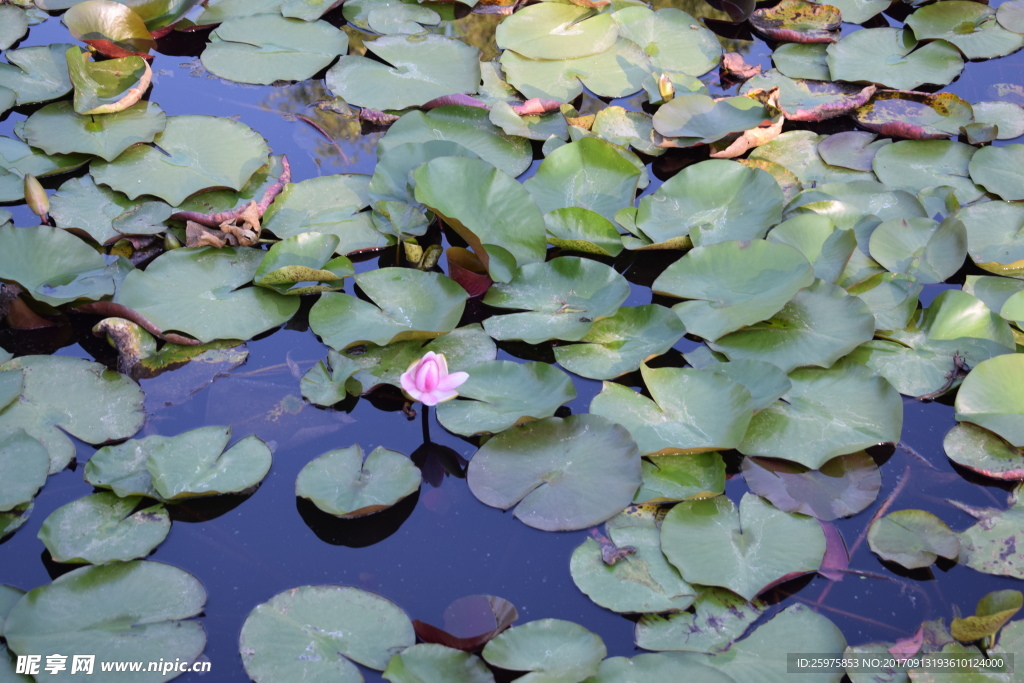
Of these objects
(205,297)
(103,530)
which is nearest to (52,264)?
(205,297)

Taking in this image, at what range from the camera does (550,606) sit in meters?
1.44

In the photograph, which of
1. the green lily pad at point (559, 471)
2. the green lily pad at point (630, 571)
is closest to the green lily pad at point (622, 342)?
the green lily pad at point (559, 471)

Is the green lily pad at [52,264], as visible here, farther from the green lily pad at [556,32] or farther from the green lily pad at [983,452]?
the green lily pad at [983,452]

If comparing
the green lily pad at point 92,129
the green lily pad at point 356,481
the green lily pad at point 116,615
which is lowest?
the green lily pad at point 116,615

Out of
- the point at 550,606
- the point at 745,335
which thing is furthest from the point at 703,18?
the point at 550,606

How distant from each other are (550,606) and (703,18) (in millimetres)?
2580

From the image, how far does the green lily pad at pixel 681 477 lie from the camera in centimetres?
155

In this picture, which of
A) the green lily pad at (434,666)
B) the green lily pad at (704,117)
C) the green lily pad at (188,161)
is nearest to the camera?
the green lily pad at (434,666)

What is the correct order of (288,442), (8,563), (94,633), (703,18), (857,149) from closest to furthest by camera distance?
(94,633) → (8,563) → (288,442) → (857,149) → (703,18)

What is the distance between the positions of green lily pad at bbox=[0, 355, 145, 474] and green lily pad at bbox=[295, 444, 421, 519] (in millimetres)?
463

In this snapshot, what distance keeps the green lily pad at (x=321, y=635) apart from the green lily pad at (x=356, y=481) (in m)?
0.17

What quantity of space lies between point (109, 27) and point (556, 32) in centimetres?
164

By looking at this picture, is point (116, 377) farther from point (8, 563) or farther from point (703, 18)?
point (703, 18)

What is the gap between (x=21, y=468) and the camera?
1.58m
